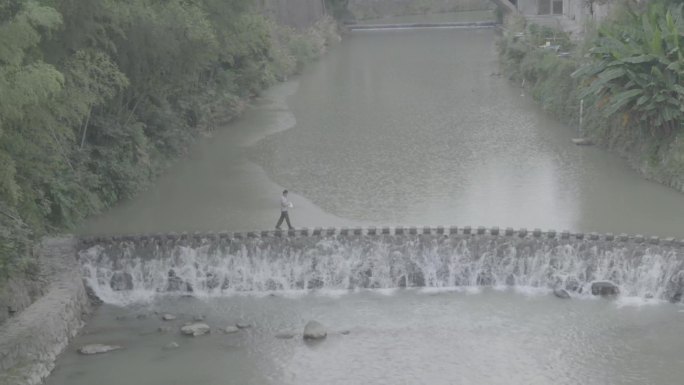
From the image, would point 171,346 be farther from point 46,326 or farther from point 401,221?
point 401,221

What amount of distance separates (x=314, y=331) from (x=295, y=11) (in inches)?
1883

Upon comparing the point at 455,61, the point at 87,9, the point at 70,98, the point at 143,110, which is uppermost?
the point at 87,9

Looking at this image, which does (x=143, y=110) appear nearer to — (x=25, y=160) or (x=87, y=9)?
(x=87, y=9)

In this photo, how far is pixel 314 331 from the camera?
19750 mm

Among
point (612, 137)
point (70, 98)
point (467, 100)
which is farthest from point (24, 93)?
point (467, 100)

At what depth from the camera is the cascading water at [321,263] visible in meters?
22.5

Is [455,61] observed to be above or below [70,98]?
below

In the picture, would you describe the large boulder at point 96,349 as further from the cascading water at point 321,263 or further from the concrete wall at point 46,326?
the cascading water at point 321,263

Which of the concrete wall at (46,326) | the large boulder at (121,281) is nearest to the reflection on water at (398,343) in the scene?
the concrete wall at (46,326)

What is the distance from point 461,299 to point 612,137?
42.4ft

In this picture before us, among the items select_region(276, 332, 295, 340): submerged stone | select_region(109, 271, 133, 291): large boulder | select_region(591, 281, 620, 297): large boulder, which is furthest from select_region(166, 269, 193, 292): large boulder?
select_region(591, 281, 620, 297): large boulder

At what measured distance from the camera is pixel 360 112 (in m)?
41.0

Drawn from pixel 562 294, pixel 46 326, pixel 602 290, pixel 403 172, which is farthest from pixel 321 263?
pixel 403 172

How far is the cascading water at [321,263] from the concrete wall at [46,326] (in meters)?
1.03
